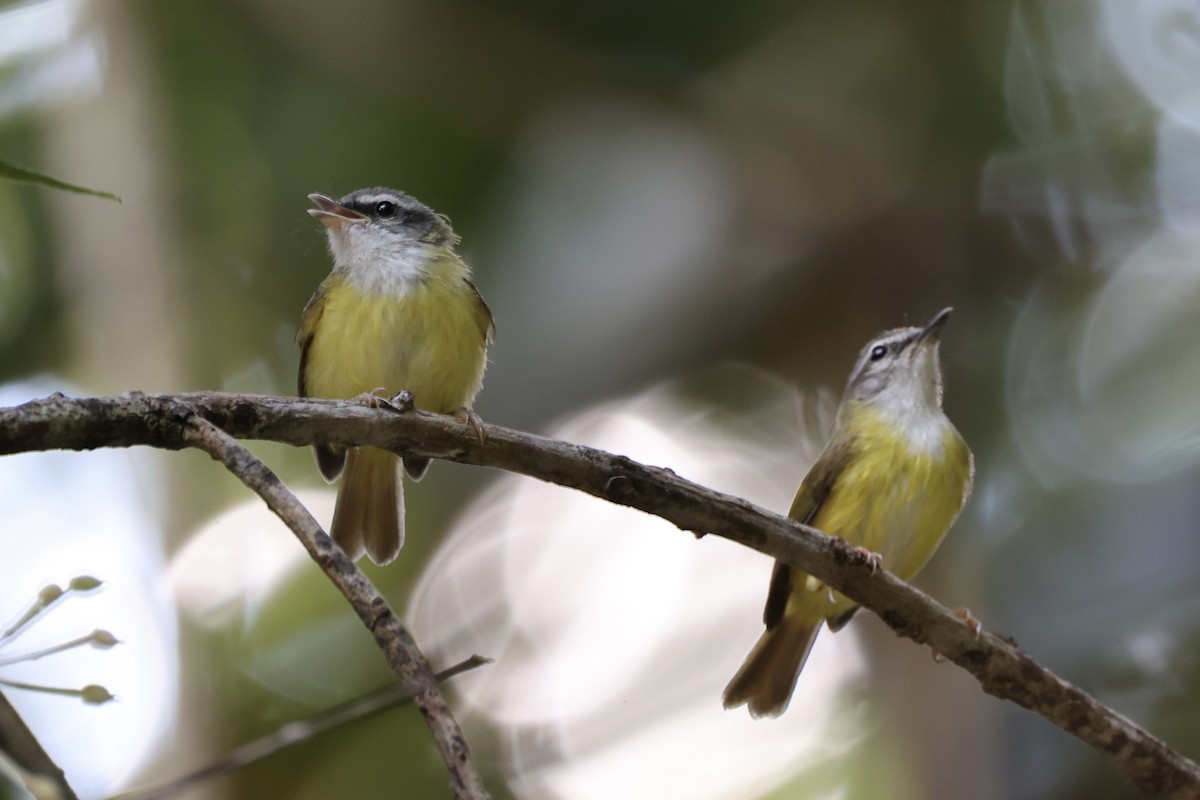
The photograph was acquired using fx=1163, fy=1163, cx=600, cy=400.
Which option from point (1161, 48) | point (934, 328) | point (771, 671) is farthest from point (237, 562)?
point (1161, 48)

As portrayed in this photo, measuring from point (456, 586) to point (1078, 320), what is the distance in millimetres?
1672

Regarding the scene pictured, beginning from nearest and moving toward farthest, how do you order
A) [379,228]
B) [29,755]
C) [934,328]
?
[29,755]
[379,228]
[934,328]

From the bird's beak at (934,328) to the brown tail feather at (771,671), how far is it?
2.22 feet

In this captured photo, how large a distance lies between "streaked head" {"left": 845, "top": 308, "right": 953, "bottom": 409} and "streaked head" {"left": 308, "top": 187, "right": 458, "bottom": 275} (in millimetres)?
1016

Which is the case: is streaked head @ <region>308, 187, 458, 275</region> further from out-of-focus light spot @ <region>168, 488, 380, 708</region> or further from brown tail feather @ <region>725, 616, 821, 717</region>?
brown tail feather @ <region>725, 616, 821, 717</region>

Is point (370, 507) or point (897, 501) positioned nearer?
point (370, 507)

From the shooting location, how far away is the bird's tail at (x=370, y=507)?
7.29 feet

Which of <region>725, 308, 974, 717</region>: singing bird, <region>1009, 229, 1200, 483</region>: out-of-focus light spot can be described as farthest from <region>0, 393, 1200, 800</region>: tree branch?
<region>1009, 229, 1200, 483</region>: out-of-focus light spot

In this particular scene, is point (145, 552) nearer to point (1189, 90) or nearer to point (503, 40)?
point (503, 40)

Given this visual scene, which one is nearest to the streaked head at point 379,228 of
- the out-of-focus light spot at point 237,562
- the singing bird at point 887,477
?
the out-of-focus light spot at point 237,562

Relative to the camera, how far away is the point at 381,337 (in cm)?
227

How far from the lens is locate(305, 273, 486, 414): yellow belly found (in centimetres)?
227

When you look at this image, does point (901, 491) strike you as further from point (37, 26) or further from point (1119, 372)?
point (37, 26)

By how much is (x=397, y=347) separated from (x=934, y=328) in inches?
44.8
